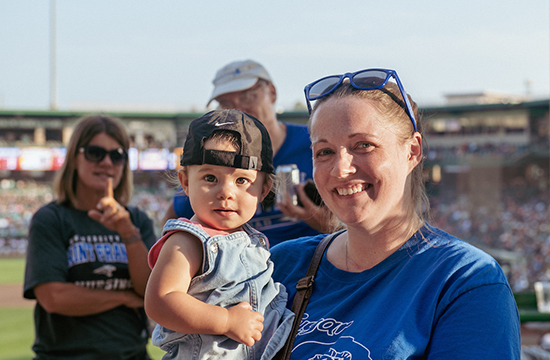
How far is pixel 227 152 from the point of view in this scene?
1584 mm

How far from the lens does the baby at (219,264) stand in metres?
1.43

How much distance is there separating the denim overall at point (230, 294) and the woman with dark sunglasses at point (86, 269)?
131 cm

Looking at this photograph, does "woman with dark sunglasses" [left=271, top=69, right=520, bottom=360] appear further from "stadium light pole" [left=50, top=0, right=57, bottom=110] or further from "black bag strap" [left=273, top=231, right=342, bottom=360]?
"stadium light pole" [left=50, top=0, right=57, bottom=110]

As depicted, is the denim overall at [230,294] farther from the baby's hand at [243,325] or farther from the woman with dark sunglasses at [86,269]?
the woman with dark sunglasses at [86,269]

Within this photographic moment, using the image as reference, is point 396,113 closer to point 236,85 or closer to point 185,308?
point 185,308

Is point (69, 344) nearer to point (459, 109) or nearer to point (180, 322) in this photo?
point (180, 322)

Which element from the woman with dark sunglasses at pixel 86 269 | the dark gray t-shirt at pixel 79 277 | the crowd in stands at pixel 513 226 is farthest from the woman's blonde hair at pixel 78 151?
the crowd in stands at pixel 513 226

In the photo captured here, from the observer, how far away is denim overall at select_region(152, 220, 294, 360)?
1.48 meters

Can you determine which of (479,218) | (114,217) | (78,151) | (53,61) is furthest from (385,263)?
(53,61)

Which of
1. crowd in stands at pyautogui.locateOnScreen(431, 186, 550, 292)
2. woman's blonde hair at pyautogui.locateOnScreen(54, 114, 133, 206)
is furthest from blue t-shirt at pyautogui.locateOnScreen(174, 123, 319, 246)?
crowd in stands at pyautogui.locateOnScreen(431, 186, 550, 292)

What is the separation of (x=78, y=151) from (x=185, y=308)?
6.64 ft

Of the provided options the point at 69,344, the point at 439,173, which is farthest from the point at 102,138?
the point at 439,173

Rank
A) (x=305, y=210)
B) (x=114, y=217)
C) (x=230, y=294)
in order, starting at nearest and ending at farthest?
1. (x=230, y=294)
2. (x=305, y=210)
3. (x=114, y=217)

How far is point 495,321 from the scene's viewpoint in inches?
47.0
